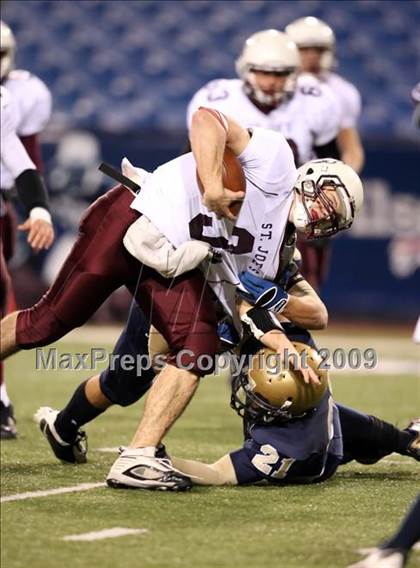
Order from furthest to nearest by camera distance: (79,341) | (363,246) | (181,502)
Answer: (363,246) → (79,341) → (181,502)

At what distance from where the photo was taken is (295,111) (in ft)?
19.7

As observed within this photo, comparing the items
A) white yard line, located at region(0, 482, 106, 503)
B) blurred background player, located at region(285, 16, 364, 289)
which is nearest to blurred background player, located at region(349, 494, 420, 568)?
white yard line, located at region(0, 482, 106, 503)

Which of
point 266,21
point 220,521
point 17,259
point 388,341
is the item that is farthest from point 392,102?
point 220,521

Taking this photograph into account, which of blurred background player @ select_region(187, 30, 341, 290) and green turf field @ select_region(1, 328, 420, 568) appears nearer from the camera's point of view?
green turf field @ select_region(1, 328, 420, 568)

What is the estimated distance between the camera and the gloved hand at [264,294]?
3664mm

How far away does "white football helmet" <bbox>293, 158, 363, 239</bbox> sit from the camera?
369 cm

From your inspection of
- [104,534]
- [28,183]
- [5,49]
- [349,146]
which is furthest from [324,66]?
[104,534]

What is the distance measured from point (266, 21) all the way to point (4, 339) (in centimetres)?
746

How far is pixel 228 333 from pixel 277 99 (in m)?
2.19

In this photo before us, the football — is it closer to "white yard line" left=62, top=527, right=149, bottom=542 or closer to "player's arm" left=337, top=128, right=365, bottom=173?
"white yard line" left=62, top=527, right=149, bottom=542

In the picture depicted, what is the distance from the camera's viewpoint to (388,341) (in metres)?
9.02

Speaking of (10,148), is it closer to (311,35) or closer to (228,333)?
(228,333)

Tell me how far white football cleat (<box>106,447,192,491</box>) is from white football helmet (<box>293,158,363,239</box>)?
2.43 feet

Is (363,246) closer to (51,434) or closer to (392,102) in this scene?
(392,102)
